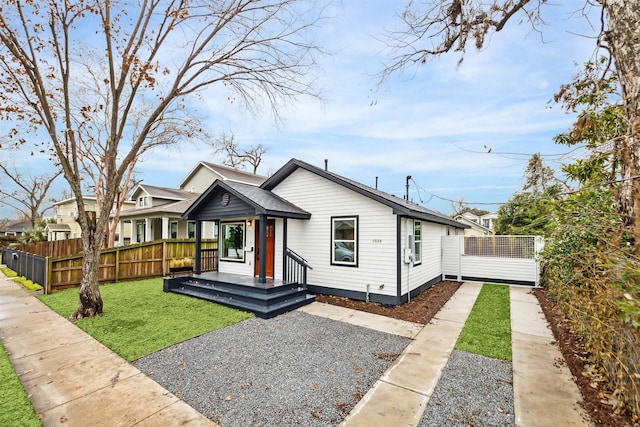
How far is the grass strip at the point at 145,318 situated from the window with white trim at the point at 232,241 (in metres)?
2.22

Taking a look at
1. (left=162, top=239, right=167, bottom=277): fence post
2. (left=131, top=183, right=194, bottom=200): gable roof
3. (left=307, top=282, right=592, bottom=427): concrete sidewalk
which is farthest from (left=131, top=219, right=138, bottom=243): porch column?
(left=307, top=282, right=592, bottom=427): concrete sidewalk

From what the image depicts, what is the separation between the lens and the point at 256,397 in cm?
361

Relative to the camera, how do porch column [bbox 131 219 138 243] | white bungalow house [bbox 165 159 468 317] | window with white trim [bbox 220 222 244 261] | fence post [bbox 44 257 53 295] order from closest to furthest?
white bungalow house [bbox 165 159 468 317]
fence post [bbox 44 257 53 295]
window with white trim [bbox 220 222 244 261]
porch column [bbox 131 219 138 243]

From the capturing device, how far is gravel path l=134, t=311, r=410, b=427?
3.36m

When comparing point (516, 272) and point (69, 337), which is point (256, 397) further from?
point (516, 272)

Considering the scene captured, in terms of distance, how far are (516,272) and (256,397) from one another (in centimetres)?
1127

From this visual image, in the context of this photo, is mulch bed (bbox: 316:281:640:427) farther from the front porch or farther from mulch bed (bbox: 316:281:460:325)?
the front porch

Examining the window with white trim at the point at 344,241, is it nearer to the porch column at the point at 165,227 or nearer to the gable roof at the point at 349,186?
the gable roof at the point at 349,186

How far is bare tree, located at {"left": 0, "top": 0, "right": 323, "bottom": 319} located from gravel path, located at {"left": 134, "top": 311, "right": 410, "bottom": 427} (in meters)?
4.02

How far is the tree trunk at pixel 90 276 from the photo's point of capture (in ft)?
22.3

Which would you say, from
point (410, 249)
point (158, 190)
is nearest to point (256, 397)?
point (410, 249)

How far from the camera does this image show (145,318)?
667 cm

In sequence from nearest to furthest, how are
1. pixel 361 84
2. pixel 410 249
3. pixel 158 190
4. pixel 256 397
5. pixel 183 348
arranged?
pixel 256 397
pixel 183 348
pixel 361 84
pixel 410 249
pixel 158 190

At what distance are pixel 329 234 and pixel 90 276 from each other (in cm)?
621
